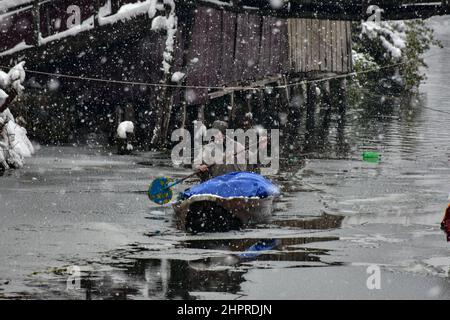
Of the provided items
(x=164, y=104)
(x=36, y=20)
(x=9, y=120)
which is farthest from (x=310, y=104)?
(x=9, y=120)

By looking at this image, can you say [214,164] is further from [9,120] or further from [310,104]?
[310,104]

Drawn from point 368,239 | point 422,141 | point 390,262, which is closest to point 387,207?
point 368,239

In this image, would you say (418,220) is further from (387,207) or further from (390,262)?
(390,262)

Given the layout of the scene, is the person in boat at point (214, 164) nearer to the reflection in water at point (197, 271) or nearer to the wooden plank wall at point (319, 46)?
the reflection in water at point (197, 271)

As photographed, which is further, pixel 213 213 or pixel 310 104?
pixel 310 104

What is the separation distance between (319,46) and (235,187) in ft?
71.7

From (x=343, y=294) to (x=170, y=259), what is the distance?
103 inches

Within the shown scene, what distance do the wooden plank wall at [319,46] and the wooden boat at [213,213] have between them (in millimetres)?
18903

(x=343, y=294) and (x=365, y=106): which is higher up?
(x=365, y=106)

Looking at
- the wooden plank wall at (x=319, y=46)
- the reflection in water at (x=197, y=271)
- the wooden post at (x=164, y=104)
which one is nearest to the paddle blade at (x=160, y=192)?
the reflection in water at (x=197, y=271)

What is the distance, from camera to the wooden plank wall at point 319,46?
33.7 metres

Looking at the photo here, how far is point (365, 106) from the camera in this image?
45344mm

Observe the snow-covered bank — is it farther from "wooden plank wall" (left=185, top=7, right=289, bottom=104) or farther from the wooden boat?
the wooden boat

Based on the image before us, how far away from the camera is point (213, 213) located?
14.5 m
